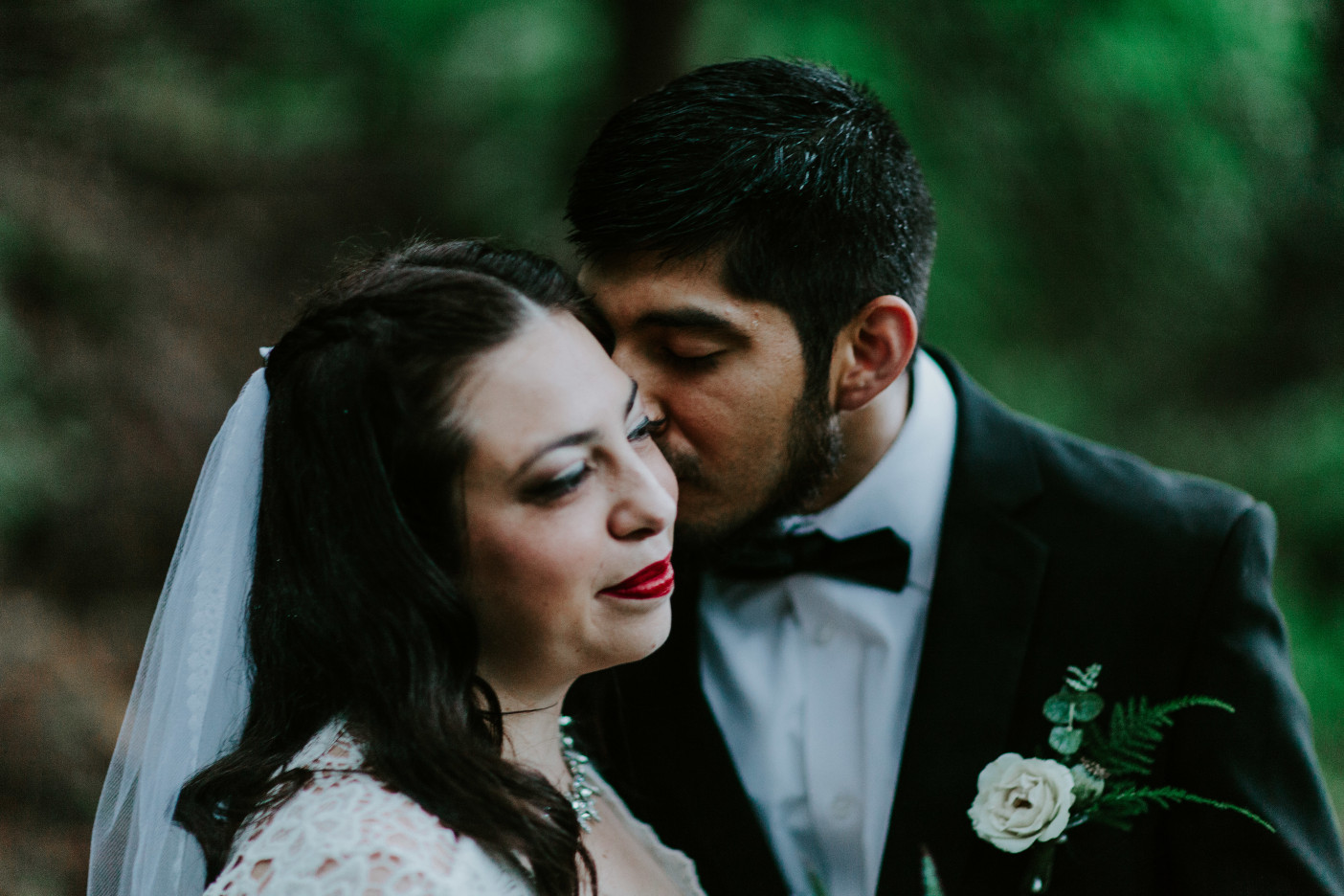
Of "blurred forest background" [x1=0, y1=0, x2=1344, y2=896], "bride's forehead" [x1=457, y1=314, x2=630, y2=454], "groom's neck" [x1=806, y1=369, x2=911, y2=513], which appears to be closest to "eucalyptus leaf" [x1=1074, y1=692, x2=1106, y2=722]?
"groom's neck" [x1=806, y1=369, x2=911, y2=513]

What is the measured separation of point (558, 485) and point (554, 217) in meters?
3.72

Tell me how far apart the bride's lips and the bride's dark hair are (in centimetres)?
26

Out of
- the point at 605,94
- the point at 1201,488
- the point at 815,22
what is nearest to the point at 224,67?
the point at 605,94

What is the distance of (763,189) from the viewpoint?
2115 mm

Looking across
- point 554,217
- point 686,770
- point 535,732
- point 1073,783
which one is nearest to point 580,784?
point 535,732

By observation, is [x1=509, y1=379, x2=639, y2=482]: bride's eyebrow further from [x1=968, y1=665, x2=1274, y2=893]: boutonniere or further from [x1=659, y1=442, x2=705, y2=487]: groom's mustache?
[x1=968, y1=665, x2=1274, y2=893]: boutonniere

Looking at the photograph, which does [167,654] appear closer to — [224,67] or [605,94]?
[605,94]

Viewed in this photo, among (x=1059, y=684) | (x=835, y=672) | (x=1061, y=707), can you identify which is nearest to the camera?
(x=1061, y=707)

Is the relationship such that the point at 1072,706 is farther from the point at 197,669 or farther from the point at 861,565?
the point at 197,669

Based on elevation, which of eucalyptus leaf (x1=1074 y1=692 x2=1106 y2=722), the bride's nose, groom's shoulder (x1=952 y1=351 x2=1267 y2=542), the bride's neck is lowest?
the bride's neck

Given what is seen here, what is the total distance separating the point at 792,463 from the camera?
2.28 metres

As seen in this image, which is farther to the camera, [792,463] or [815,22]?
[815,22]

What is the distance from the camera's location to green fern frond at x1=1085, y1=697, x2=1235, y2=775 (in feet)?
6.27

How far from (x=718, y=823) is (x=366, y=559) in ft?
3.56
